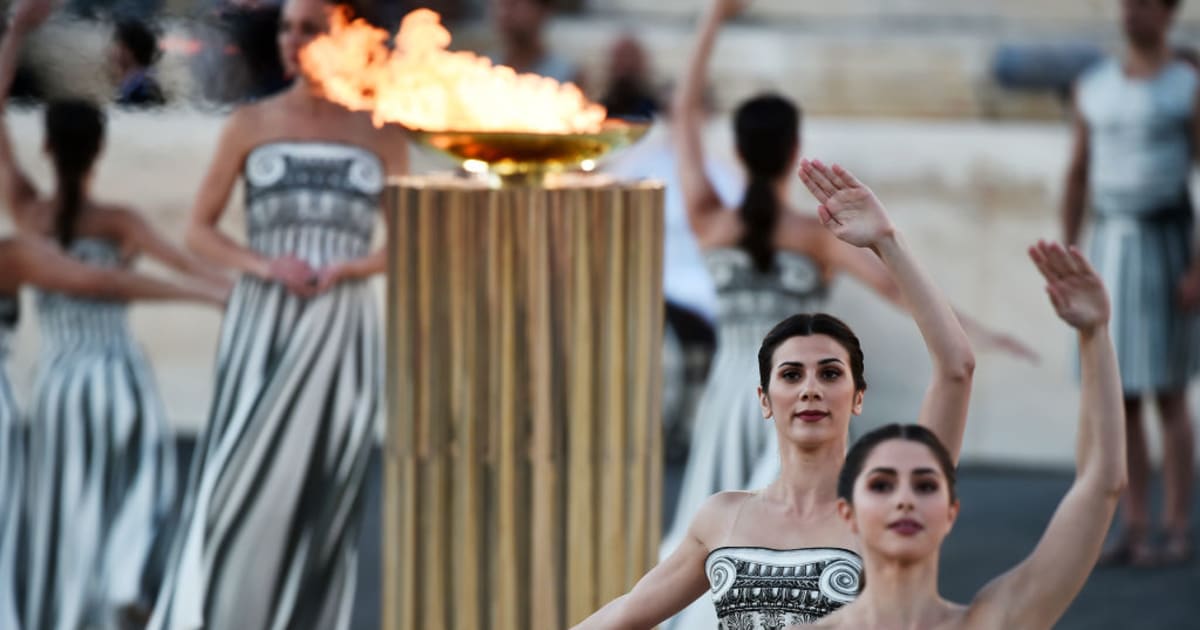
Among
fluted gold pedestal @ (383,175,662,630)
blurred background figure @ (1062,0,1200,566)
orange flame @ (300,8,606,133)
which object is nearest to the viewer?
fluted gold pedestal @ (383,175,662,630)

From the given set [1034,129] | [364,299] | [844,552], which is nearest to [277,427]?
[364,299]

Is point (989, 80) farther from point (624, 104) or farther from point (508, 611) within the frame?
point (508, 611)

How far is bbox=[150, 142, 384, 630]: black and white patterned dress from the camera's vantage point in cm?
521

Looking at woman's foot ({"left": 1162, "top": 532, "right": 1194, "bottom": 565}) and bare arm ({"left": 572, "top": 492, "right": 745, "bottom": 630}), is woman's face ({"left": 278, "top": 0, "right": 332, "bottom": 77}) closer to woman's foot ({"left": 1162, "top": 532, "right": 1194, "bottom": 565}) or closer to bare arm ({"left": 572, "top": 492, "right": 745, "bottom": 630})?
bare arm ({"left": 572, "top": 492, "right": 745, "bottom": 630})

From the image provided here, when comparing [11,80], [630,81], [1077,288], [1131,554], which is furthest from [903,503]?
[630,81]

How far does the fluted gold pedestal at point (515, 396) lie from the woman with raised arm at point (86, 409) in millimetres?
2211

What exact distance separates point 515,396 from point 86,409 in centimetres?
267

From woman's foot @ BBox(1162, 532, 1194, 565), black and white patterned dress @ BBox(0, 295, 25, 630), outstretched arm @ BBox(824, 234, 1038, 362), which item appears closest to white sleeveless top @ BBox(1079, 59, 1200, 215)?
woman's foot @ BBox(1162, 532, 1194, 565)

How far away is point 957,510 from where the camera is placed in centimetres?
255

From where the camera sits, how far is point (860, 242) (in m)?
2.90

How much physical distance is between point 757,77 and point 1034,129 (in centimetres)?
115

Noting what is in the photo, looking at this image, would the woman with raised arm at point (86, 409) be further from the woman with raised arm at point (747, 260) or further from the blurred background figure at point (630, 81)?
the blurred background figure at point (630, 81)

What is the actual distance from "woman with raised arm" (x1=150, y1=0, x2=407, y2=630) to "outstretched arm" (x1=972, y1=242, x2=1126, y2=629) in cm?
284

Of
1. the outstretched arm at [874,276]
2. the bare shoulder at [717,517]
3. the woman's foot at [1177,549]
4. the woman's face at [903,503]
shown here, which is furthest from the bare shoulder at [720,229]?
the woman's face at [903,503]
